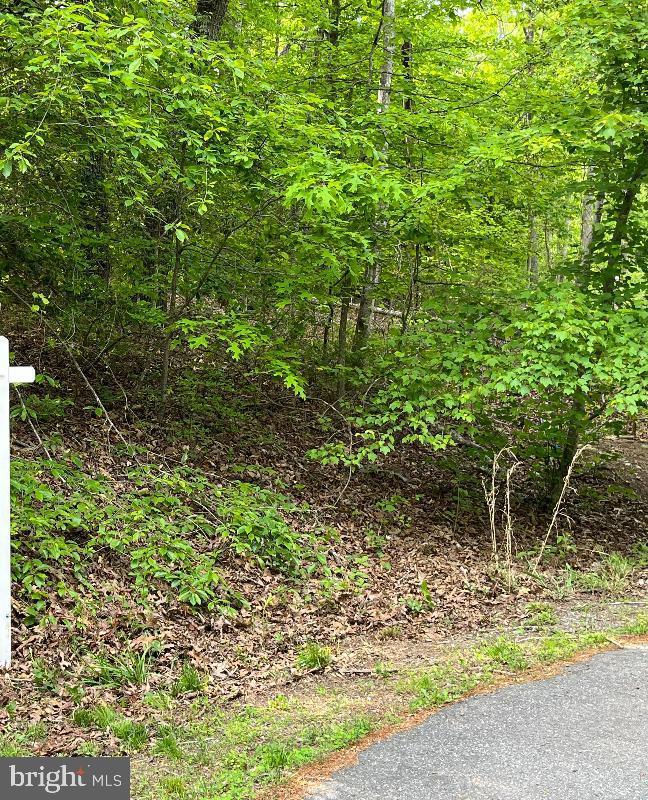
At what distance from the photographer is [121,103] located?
641 cm

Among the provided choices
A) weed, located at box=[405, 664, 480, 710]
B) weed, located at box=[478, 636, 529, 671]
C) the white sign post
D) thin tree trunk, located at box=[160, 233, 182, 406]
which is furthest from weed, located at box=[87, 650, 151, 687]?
thin tree trunk, located at box=[160, 233, 182, 406]

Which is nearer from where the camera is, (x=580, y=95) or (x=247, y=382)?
(x=580, y=95)

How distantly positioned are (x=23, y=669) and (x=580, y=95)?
8.08m

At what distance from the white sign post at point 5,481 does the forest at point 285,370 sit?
628 mm

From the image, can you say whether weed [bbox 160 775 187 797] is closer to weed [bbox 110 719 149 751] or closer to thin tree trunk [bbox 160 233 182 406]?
weed [bbox 110 719 149 751]

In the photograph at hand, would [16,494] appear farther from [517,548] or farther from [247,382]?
[517,548]

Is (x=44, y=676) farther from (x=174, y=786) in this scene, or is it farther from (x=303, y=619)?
(x=303, y=619)

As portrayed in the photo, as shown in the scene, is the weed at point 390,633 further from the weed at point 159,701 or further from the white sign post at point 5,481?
the white sign post at point 5,481

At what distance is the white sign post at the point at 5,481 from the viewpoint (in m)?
3.78

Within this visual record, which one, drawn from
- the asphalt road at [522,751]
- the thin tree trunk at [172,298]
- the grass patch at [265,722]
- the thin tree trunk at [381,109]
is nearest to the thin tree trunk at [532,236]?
the thin tree trunk at [381,109]

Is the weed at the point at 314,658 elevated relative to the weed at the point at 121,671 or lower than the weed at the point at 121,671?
lower

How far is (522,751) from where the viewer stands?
150 inches

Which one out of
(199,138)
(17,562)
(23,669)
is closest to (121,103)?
(199,138)

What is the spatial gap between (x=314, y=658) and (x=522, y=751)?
202 cm
